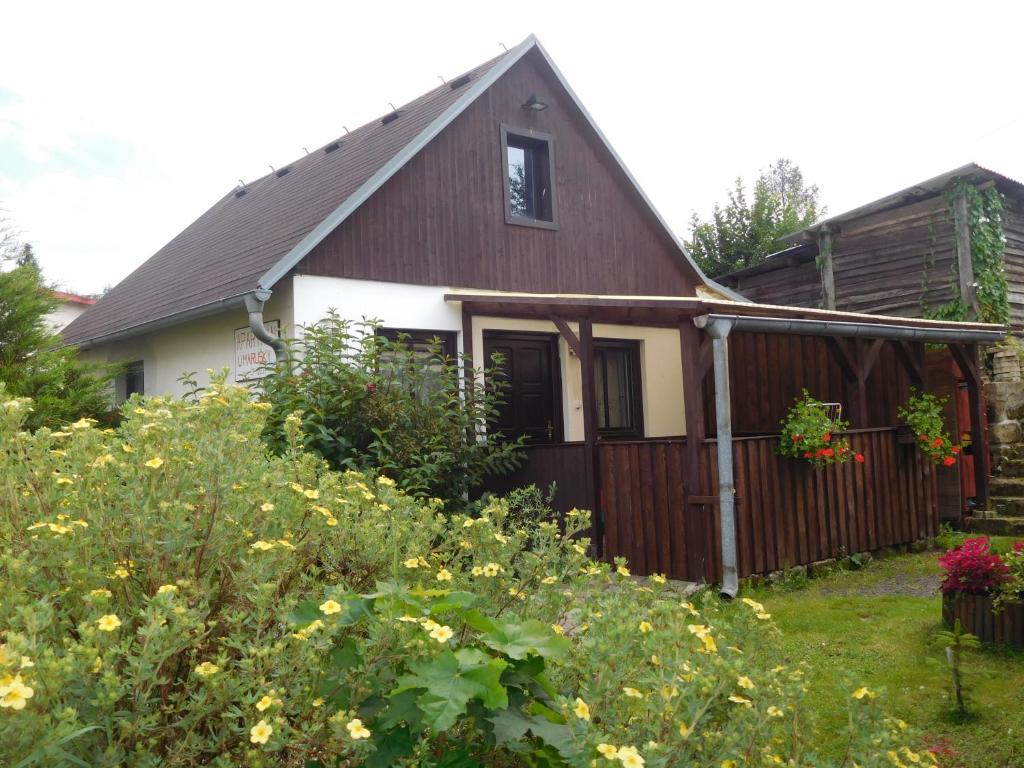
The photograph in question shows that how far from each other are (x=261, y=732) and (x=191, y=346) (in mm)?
10125

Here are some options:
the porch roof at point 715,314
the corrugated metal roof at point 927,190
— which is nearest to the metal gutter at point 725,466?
the porch roof at point 715,314

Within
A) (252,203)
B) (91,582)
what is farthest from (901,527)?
(252,203)

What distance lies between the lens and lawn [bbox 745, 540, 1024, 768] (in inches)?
162

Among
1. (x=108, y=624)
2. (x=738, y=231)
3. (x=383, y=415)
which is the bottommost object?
(x=108, y=624)

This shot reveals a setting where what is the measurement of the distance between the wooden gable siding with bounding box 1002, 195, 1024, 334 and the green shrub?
425 inches

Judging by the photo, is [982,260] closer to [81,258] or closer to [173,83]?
[173,83]

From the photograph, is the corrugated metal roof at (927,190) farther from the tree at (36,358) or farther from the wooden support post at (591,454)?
the tree at (36,358)

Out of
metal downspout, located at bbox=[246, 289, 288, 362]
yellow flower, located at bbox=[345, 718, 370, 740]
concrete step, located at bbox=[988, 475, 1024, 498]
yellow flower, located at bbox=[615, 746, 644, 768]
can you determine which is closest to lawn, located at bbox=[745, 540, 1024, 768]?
yellow flower, located at bbox=[615, 746, 644, 768]

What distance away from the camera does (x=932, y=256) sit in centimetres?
1457

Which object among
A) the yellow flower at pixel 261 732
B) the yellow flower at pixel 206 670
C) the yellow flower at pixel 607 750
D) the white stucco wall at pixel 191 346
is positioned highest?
the white stucco wall at pixel 191 346

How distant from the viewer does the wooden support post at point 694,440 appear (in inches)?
292

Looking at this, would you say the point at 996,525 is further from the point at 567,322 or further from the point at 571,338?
the point at 571,338

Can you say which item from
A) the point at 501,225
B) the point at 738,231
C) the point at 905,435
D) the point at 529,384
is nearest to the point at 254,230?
the point at 501,225

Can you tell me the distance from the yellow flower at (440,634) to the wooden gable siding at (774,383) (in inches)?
378
